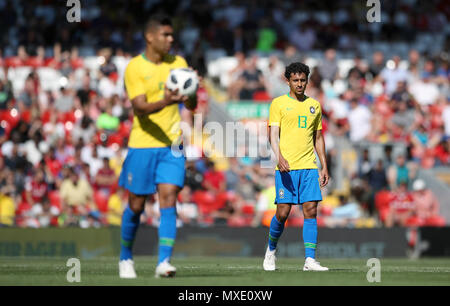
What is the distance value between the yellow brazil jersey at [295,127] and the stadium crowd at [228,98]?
787 cm

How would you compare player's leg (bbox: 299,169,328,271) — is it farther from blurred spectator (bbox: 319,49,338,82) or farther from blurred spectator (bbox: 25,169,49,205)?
blurred spectator (bbox: 319,49,338,82)

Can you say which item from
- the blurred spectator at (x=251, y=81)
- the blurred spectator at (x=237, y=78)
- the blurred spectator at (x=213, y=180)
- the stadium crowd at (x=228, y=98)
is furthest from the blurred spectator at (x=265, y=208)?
the blurred spectator at (x=237, y=78)

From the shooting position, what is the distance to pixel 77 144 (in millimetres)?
22031

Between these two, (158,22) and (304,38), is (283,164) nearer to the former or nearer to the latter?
(158,22)

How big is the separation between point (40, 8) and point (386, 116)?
10.7m

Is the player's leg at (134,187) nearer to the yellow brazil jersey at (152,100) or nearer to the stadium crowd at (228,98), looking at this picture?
the yellow brazil jersey at (152,100)

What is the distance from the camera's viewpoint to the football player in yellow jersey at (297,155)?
463 inches

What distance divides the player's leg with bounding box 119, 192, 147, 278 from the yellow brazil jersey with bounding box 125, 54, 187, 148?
57 centimetres

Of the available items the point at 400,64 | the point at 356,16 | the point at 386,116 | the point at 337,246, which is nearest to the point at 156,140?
the point at 337,246

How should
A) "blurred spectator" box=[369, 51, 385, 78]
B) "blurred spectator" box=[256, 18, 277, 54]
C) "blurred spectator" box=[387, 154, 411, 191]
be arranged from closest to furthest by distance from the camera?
1. "blurred spectator" box=[387, 154, 411, 191]
2. "blurred spectator" box=[369, 51, 385, 78]
3. "blurred spectator" box=[256, 18, 277, 54]

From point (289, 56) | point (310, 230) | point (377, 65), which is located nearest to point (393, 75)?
point (377, 65)

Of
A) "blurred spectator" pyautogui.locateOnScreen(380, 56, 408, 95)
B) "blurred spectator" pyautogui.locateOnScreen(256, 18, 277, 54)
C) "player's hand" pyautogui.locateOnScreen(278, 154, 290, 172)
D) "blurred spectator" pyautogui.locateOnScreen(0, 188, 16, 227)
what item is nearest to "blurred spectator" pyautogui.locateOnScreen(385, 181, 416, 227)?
"blurred spectator" pyautogui.locateOnScreen(380, 56, 408, 95)

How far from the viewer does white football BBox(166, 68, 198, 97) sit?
9.50 m

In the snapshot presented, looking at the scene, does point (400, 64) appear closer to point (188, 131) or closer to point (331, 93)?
point (331, 93)
